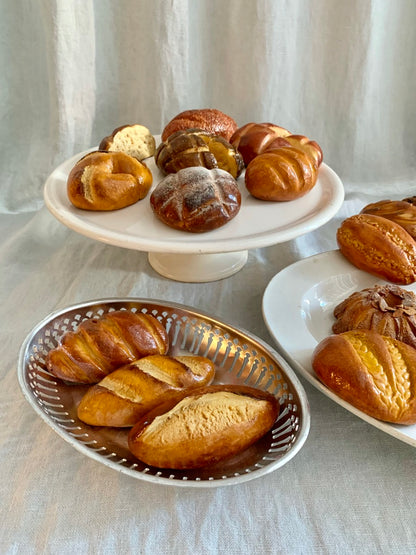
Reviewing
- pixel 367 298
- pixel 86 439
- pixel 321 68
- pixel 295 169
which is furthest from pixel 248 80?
pixel 86 439

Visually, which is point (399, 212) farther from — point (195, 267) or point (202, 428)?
point (202, 428)

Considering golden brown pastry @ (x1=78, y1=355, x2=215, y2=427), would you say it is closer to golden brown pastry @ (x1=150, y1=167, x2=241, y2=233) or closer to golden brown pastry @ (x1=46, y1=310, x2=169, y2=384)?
golden brown pastry @ (x1=46, y1=310, x2=169, y2=384)

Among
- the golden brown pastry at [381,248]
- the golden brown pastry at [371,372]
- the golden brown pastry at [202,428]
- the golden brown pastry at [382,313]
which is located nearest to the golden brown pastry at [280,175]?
the golden brown pastry at [381,248]

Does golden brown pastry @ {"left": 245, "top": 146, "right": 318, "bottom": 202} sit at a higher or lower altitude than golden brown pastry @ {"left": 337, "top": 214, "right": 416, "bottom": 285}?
higher

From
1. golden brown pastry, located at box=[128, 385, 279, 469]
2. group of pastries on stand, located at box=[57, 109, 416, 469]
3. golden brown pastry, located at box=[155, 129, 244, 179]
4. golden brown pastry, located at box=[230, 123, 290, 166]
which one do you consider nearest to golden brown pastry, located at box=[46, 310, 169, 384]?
group of pastries on stand, located at box=[57, 109, 416, 469]

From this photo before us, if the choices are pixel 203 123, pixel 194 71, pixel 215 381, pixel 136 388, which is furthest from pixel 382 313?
pixel 194 71

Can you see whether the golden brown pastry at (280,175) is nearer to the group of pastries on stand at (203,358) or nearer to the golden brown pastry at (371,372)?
the group of pastries on stand at (203,358)

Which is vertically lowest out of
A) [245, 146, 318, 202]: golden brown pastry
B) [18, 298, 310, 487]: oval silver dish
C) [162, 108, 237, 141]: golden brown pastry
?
[18, 298, 310, 487]: oval silver dish
